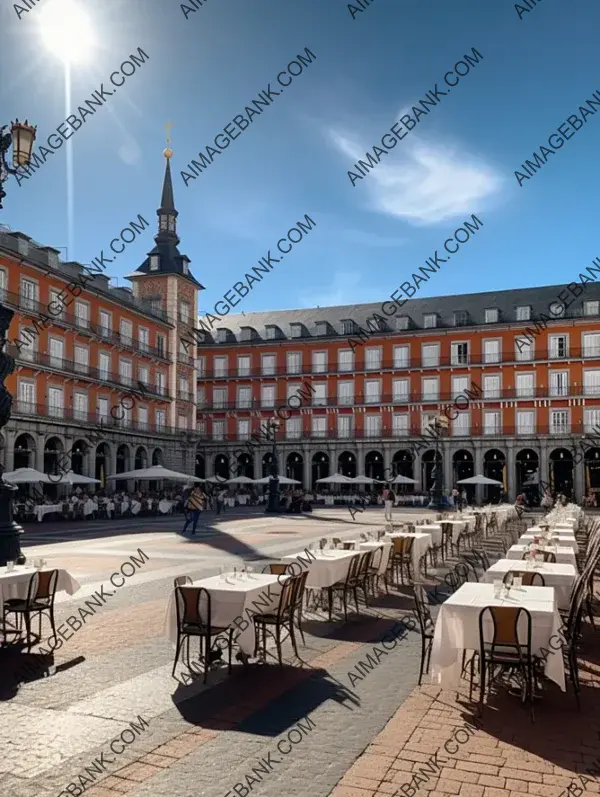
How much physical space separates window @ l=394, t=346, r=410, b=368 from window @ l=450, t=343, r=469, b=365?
9.84 feet

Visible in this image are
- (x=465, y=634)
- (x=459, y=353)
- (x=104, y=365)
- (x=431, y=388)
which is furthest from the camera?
(x=431, y=388)

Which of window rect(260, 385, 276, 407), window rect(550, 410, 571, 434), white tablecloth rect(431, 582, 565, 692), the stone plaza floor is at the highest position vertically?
window rect(260, 385, 276, 407)

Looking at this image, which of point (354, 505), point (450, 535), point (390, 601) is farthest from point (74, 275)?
point (390, 601)

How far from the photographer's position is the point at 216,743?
4.80 meters

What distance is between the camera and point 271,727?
5.12 meters

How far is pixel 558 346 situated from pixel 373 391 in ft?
40.1

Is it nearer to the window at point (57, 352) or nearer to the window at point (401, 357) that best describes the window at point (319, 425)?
the window at point (401, 357)

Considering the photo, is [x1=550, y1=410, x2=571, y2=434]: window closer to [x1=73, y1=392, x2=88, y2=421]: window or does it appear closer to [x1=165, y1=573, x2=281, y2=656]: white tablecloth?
[x1=73, y1=392, x2=88, y2=421]: window

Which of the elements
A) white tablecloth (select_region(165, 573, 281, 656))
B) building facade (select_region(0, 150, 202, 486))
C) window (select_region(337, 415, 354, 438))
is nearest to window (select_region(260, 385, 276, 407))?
window (select_region(337, 415, 354, 438))

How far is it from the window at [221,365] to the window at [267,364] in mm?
2842

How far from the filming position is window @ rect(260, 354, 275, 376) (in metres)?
54.4

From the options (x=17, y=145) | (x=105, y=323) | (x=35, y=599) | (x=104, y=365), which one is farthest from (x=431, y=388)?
(x=35, y=599)

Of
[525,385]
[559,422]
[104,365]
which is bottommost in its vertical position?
[559,422]

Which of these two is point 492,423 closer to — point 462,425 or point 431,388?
point 462,425
